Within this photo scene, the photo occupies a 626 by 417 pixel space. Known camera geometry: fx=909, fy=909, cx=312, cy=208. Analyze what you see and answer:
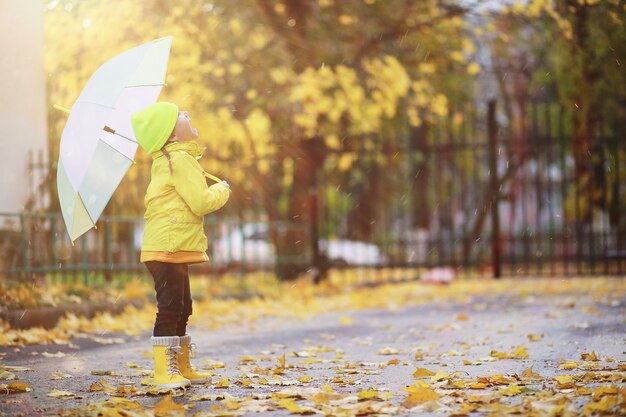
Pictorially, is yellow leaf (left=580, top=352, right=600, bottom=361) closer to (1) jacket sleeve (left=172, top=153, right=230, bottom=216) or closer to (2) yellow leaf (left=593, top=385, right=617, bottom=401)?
(2) yellow leaf (left=593, top=385, right=617, bottom=401)

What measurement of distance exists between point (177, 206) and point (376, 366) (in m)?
1.83

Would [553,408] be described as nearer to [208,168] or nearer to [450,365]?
[450,365]

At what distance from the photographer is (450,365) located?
6.00 metres

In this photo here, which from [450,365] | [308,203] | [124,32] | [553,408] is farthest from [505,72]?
[553,408]

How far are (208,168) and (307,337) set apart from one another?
8.41 metres

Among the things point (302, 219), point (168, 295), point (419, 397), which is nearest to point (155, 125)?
point (168, 295)

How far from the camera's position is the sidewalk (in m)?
4.53

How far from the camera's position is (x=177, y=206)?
5.20 meters

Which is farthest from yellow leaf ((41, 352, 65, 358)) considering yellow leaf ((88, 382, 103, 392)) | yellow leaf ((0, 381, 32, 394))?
yellow leaf ((88, 382, 103, 392))

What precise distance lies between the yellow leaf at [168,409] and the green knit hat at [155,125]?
153cm

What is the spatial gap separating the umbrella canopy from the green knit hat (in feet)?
0.70

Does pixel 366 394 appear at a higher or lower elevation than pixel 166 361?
lower

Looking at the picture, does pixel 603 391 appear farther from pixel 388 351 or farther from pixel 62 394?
pixel 62 394

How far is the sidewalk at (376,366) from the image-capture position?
4.53 meters
